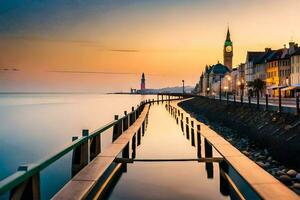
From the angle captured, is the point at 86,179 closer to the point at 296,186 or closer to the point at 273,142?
the point at 296,186

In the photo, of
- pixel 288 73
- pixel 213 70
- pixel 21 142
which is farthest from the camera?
pixel 213 70

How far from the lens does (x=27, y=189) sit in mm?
4996

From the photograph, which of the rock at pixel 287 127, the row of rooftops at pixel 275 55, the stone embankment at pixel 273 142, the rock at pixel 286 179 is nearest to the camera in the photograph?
the rock at pixel 286 179

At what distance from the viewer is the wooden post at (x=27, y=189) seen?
471 cm

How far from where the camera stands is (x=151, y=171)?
11.0 meters

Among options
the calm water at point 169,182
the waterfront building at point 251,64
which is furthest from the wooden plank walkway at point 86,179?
the waterfront building at point 251,64

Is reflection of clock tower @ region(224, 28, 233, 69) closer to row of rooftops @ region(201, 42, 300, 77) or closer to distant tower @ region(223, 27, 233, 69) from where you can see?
distant tower @ region(223, 27, 233, 69)

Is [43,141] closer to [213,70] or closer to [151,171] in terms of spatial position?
[151,171]

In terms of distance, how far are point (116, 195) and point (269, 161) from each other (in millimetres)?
9790

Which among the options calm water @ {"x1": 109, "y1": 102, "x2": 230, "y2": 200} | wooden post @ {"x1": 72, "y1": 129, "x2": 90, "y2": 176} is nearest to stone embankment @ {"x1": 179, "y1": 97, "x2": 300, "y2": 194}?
calm water @ {"x1": 109, "y1": 102, "x2": 230, "y2": 200}

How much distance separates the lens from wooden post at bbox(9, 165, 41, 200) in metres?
4.71

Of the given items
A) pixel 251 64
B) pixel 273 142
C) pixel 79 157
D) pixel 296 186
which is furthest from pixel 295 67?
pixel 79 157

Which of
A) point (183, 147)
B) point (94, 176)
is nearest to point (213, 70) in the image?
point (183, 147)

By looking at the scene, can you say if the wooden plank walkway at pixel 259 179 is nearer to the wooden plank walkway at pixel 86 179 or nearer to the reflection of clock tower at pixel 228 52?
the wooden plank walkway at pixel 86 179
